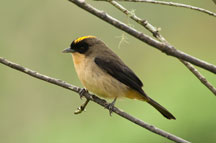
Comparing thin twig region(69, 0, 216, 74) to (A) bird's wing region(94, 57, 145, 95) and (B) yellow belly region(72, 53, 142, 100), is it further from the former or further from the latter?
(A) bird's wing region(94, 57, 145, 95)

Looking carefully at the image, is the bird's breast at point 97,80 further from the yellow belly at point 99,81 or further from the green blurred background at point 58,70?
the green blurred background at point 58,70

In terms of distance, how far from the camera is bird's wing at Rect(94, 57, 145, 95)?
5.72m

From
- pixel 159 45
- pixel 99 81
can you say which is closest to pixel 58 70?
pixel 99 81

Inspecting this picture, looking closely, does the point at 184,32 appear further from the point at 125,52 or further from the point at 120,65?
the point at 120,65

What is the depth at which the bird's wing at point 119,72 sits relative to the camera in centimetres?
572

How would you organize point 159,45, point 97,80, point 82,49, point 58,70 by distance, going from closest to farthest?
point 159,45 < point 97,80 < point 82,49 < point 58,70

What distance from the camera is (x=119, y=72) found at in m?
5.79

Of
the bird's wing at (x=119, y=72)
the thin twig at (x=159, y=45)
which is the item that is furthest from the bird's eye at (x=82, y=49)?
the thin twig at (x=159, y=45)

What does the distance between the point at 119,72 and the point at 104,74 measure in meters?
0.20

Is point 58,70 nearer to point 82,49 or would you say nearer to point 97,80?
point 82,49

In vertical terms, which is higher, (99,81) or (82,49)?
(82,49)

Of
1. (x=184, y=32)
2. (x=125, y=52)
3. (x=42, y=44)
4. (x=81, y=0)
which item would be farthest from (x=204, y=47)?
(x=81, y=0)

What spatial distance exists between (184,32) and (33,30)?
3.21 meters

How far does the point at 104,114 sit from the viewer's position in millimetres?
9336
